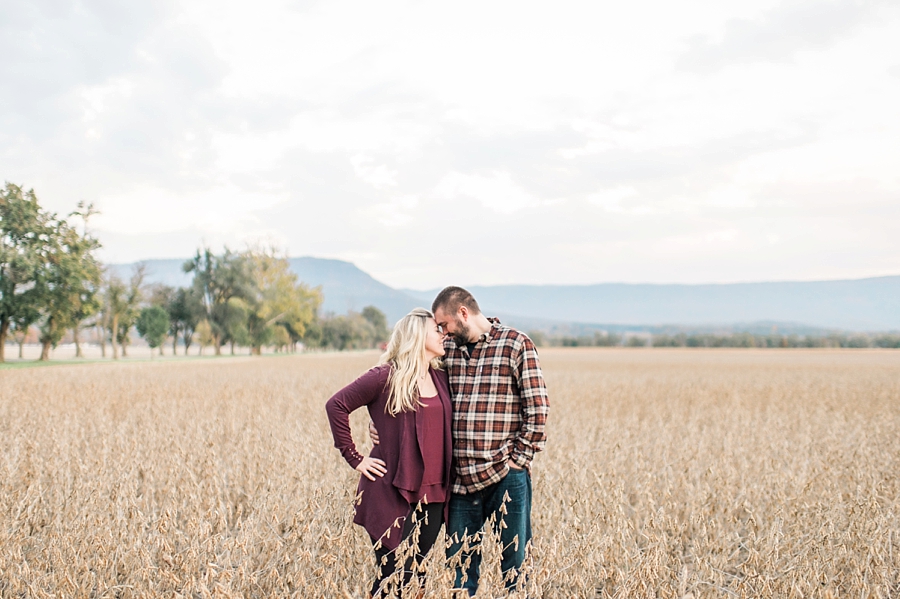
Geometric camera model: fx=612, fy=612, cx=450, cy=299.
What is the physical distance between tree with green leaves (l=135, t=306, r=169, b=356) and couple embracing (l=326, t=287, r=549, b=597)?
68288 millimetres

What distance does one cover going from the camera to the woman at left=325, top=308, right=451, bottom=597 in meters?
3.39

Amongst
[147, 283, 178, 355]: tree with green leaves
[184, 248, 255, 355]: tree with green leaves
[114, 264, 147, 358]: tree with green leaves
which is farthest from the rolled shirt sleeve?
[147, 283, 178, 355]: tree with green leaves

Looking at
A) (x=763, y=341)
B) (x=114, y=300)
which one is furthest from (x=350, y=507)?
(x=763, y=341)

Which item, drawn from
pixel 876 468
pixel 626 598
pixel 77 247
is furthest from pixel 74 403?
pixel 77 247

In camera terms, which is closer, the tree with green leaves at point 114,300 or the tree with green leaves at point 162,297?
the tree with green leaves at point 114,300

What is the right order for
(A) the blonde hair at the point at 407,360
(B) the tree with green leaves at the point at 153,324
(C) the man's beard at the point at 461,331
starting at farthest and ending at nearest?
(B) the tree with green leaves at the point at 153,324, (C) the man's beard at the point at 461,331, (A) the blonde hair at the point at 407,360

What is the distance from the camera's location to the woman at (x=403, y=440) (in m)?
3.39

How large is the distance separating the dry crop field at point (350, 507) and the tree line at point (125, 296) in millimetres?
27106

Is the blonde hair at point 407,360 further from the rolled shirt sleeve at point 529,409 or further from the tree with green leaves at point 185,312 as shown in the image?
the tree with green leaves at point 185,312

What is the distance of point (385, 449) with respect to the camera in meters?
3.53

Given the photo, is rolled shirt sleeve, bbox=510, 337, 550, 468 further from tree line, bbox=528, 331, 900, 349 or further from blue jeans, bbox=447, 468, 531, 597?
tree line, bbox=528, 331, 900, 349

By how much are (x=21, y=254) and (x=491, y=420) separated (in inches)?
1539

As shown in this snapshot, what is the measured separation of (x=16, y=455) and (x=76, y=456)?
1.97ft

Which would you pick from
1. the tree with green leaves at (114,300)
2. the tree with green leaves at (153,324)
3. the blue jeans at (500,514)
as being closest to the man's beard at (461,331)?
the blue jeans at (500,514)
